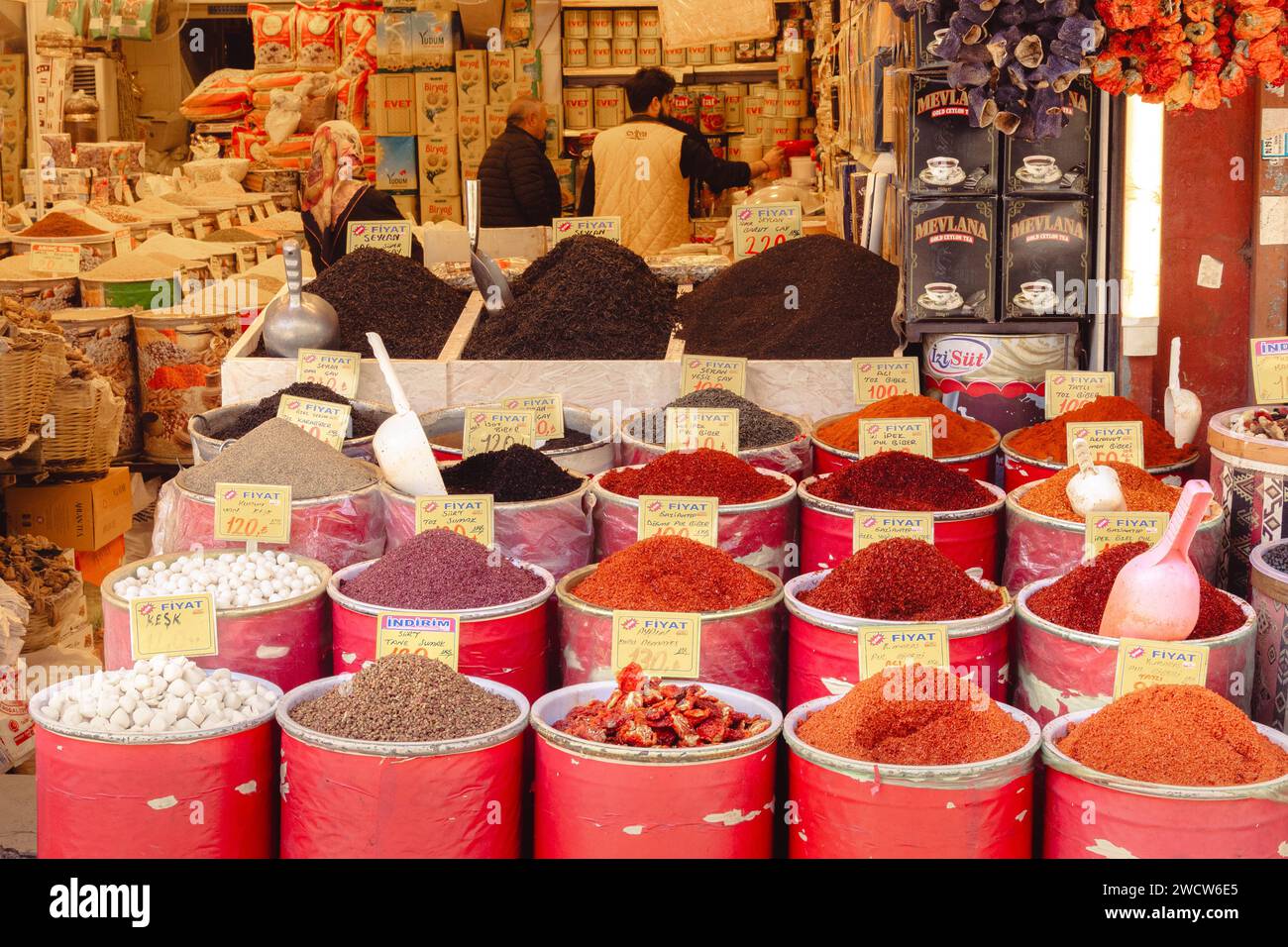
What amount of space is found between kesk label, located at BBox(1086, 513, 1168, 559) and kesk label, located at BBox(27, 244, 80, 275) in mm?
3719

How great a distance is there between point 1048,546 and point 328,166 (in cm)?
299

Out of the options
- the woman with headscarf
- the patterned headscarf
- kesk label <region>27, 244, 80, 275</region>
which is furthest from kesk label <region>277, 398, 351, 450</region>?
kesk label <region>27, 244, 80, 275</region>

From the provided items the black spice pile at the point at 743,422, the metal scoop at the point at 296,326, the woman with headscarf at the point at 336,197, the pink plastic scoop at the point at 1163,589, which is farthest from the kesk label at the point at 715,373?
the woman with headscarf at the point at 336,197

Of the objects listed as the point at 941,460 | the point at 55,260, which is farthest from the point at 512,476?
the point at 55,260

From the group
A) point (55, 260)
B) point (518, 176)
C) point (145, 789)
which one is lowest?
point (145, 789)

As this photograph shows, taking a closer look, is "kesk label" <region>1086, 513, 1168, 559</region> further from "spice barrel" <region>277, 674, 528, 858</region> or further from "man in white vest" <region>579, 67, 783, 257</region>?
"man in white vest" <region>579, 67, 783, 257</region>

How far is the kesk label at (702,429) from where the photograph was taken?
242 centimetres

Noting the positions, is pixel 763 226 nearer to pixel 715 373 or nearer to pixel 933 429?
pixel 715 373

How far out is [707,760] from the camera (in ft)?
5.09

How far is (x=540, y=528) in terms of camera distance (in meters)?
2.10

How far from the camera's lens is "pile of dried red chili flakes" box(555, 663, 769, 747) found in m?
1.59

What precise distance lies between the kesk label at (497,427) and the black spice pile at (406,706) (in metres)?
0.83

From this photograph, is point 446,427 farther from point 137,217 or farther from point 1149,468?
point 137,217

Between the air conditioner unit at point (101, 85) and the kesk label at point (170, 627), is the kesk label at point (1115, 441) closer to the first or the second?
the kesk label at point (170, 627)
